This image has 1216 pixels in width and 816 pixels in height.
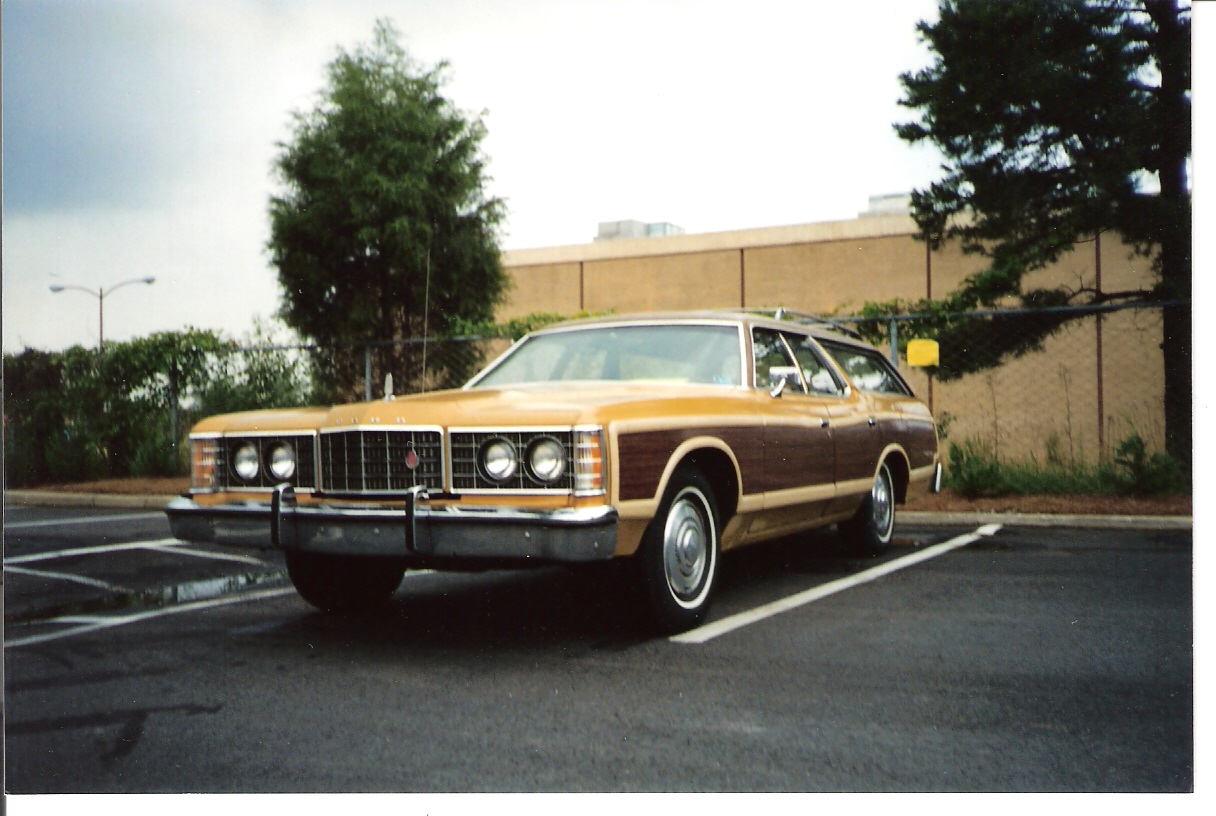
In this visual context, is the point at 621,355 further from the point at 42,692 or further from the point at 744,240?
the point at 744,240

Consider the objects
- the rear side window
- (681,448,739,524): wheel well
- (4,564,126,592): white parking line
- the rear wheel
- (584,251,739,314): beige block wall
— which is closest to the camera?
(681,448,739,524): wheel well

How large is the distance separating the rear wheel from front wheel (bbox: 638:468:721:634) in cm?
129

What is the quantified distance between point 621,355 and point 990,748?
2742 millimetres

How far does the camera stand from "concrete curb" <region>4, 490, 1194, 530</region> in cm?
784

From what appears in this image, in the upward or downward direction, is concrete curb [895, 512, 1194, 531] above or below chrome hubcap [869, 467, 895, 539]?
below

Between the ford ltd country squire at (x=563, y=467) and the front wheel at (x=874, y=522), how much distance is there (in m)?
0.53

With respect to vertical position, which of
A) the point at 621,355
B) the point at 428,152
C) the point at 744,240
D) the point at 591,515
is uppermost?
the point at 744,240

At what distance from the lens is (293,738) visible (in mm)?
3102

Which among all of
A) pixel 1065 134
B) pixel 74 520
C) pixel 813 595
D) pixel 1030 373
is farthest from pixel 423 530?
pixel 1030 373

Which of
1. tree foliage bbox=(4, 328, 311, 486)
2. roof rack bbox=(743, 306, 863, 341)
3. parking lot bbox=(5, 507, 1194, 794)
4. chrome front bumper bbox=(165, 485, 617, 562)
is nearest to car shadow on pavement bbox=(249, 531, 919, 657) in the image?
parking lot bbox=(5, 507, 1194, 794)

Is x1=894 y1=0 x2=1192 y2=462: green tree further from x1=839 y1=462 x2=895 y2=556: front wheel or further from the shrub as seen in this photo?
x1=839 y1=462 x2=895 y2=556: front wheel

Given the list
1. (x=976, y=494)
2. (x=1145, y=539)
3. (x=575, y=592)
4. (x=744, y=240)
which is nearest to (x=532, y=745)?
(x=575, y=592)

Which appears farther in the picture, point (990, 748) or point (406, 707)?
point (406, 707)

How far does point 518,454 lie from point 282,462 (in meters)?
1.16
